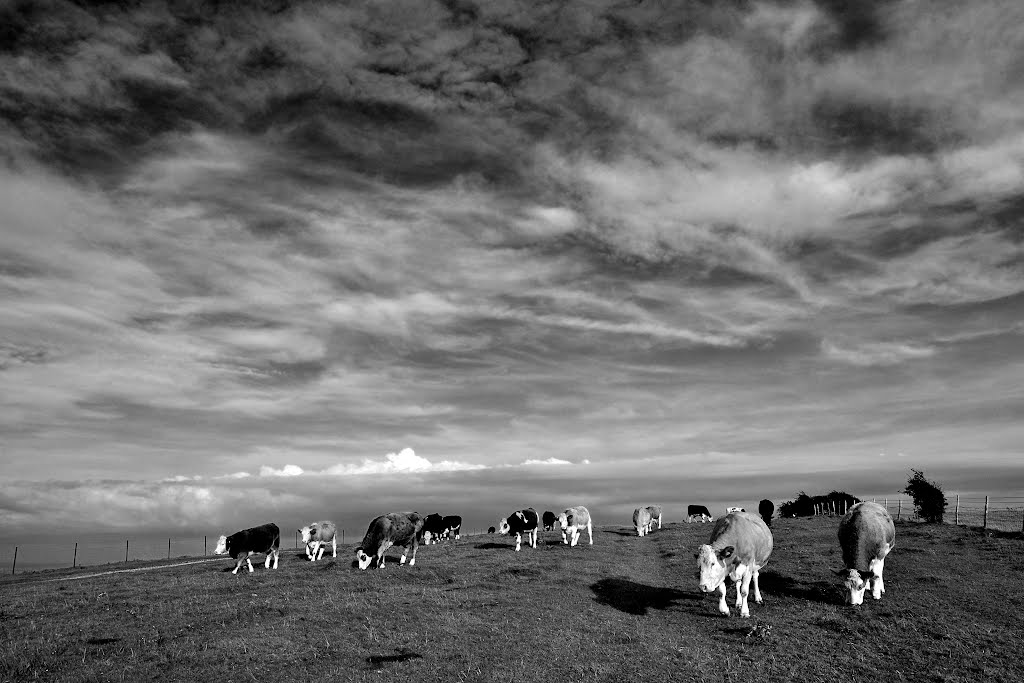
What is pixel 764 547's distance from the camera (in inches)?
995

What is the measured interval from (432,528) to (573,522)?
15579 mm

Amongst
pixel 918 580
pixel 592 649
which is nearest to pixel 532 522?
pixel 918 580

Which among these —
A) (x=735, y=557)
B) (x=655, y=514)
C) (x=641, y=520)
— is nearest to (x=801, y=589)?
(x=735, y=557)

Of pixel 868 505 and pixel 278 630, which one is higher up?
pixel 868 505

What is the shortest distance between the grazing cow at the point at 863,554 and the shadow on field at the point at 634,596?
5424 mm

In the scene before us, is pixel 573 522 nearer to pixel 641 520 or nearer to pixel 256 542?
pixel 641 520

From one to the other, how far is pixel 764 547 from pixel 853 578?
301 centimetres

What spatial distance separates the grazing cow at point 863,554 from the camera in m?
24.0

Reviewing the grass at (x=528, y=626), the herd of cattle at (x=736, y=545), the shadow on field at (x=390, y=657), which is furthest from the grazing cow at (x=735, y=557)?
the shadow on field at (x=390, y=657)

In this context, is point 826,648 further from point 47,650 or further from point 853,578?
point 47,650

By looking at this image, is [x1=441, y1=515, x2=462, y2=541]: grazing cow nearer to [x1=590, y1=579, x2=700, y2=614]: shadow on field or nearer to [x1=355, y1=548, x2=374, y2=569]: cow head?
[x1=355, y1=548, x2=374, y2=569]: cow head

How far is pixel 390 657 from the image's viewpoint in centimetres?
1922

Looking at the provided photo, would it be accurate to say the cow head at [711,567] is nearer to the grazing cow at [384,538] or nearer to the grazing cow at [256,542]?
the grazing cow at [384,538]

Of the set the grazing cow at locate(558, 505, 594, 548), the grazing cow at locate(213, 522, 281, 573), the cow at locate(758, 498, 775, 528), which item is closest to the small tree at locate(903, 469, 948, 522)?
the cow at locate(758, 498, 775, 528)
